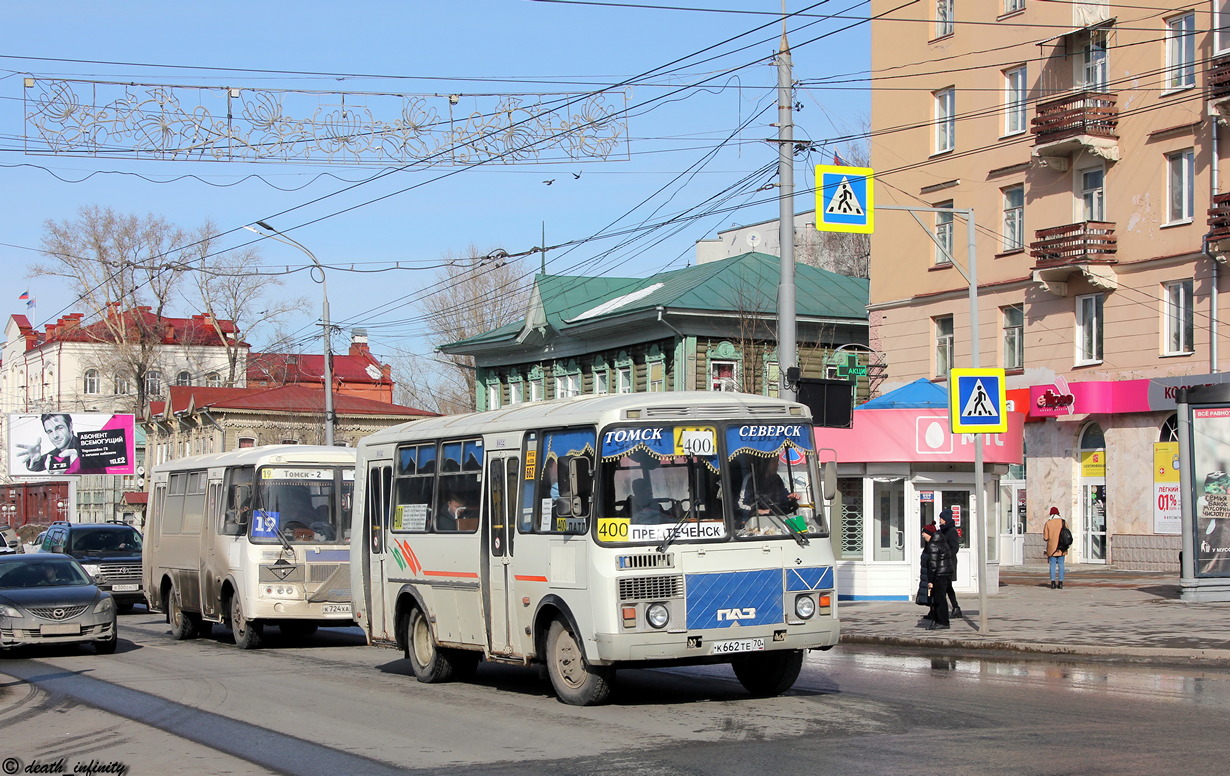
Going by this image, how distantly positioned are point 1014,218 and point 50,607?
87.0 feet

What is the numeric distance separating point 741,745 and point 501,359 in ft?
159

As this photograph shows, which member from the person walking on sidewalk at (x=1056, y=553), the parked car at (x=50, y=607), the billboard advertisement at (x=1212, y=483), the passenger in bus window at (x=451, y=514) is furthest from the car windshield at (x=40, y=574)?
the person walking on sidewalk at (x=1056, y=553)

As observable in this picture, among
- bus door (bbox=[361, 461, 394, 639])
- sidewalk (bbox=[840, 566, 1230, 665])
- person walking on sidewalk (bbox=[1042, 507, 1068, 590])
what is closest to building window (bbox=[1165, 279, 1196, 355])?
sidewalk (bbox=[840, 566, 1230, 665])

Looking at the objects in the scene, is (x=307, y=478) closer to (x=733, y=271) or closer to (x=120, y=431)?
(x=733, y=271)

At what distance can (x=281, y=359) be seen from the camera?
9406 centimetres

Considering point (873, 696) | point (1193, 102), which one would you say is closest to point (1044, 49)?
point (1193, 102)

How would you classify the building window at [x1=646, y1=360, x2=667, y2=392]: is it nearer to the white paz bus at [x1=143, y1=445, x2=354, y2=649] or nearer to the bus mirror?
the white paz bus at [x1=143, y1=445, x2=354, y2=649]

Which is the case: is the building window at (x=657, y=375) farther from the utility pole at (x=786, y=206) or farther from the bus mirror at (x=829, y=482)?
the bus mirror at (x=829, y=482)

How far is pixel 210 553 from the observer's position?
21781 mm

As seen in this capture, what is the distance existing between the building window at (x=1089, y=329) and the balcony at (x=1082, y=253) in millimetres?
665

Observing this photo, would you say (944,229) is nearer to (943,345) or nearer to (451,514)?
(943,345)

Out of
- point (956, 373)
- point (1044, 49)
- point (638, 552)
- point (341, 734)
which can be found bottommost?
point (341, 734)

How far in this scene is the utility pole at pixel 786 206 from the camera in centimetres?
2083

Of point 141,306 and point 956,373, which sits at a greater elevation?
point 141,306
